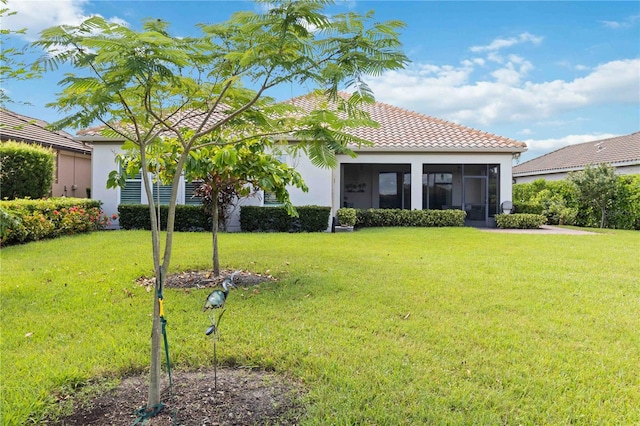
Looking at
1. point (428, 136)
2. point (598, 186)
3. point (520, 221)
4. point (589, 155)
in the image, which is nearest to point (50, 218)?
point (428, 136)

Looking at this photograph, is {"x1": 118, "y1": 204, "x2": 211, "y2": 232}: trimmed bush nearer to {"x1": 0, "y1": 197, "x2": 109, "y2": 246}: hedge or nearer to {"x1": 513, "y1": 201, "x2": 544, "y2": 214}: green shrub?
{"x1": 0, "y1": 197, "x2": 109, "y2": 246}: hedge

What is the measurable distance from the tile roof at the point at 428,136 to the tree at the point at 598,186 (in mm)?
3642

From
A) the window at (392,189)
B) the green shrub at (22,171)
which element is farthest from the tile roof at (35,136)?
the window at (392,189)

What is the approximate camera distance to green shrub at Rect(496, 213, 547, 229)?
55.3 ft

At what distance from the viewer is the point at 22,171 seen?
535 inches

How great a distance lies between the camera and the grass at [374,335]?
122 inches

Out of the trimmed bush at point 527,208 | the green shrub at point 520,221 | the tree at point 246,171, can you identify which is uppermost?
the tree at point 246,171

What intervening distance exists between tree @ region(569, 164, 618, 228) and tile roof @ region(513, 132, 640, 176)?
412 centimetres

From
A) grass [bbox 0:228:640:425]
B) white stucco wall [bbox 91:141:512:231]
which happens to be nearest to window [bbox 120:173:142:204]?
white stucco wall [bbox 91:141:512:231]

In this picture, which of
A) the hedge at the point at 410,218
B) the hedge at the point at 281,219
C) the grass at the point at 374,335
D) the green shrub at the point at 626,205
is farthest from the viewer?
the green shrub at the point at 626,205

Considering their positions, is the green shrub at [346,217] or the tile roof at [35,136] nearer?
the green shrub at [346,217]

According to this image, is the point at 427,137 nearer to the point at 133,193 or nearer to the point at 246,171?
the point at 133,193

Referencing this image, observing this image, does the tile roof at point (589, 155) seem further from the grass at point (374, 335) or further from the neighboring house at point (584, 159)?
the grass at point (374, 335)

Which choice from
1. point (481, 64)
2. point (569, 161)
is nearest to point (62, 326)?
point (481, 64)
